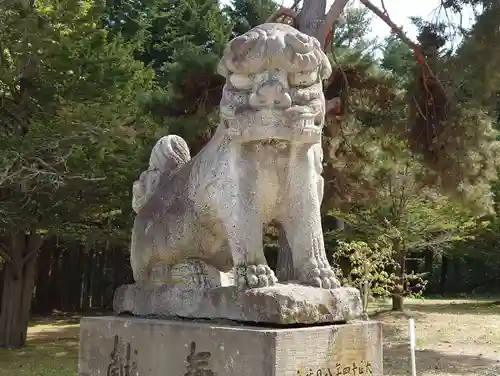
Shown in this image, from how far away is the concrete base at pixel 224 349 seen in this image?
255 cm

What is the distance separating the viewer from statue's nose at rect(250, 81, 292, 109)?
109 inches

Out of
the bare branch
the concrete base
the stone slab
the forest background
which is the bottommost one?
the concrete base

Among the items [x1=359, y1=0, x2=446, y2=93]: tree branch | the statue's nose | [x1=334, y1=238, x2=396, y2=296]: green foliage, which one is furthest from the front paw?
[x1=334, y1=238, x2=396, y2=296]: green foliage

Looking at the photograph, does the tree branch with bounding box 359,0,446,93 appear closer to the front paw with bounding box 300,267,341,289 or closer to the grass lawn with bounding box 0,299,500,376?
the grass lawn with bounding box 0,299,500,376

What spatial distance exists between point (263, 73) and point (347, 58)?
6.71 metres

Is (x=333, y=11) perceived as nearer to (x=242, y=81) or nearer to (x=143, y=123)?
(x=143, y=123)

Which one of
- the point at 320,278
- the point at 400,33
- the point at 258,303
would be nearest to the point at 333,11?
the point at 400,33

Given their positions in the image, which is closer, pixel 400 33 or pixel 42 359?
pixel 400 33

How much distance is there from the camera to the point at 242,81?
2.88m

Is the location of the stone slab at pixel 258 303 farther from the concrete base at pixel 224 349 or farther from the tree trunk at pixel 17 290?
the tree trunk at pixel 17 290

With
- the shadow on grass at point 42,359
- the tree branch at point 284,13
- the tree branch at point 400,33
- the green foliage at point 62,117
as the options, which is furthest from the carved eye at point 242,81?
the shadow on grass at point 42,359

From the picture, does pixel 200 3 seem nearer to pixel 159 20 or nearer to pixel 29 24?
pixel 159 20

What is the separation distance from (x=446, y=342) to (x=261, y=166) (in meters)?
8.61

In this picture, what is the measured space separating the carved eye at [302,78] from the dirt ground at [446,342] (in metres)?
5.79
